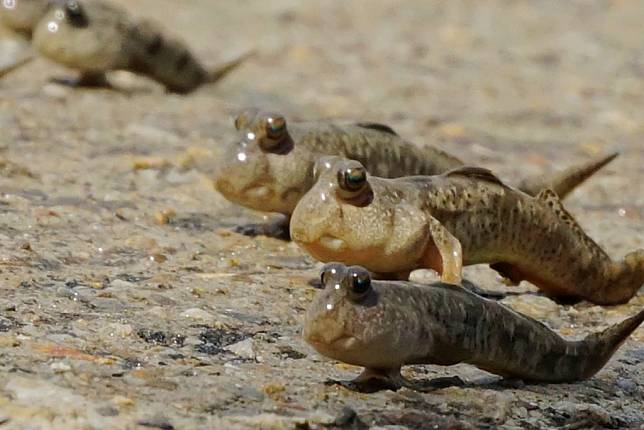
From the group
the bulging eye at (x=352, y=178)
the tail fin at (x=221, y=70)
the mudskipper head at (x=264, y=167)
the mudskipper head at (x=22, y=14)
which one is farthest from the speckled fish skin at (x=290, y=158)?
the tail fin at (x=221, y=70)

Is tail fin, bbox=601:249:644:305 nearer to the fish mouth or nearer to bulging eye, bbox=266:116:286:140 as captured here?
bulging eye, bbox=266:116:286:140

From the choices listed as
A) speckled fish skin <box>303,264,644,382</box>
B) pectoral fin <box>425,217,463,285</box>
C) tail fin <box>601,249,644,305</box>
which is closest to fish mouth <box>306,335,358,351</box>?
speckled fish skin <box>303,264,644,382</box>

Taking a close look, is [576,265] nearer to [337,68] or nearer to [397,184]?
[397,184]

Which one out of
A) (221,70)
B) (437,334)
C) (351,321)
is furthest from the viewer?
(221,70)

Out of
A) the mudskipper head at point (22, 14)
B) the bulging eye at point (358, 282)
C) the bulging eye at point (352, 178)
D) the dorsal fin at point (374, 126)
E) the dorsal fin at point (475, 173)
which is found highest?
the mudskipper head at point (22, 14)

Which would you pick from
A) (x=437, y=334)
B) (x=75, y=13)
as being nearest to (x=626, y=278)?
(x=437, y=334)

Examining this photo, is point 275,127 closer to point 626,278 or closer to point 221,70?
point 626,278

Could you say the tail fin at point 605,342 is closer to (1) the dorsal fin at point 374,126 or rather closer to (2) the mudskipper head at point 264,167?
(2) the mudskipper head at point 264,167

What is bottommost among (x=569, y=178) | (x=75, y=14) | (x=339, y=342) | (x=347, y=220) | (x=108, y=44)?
(x=339, y=342)
